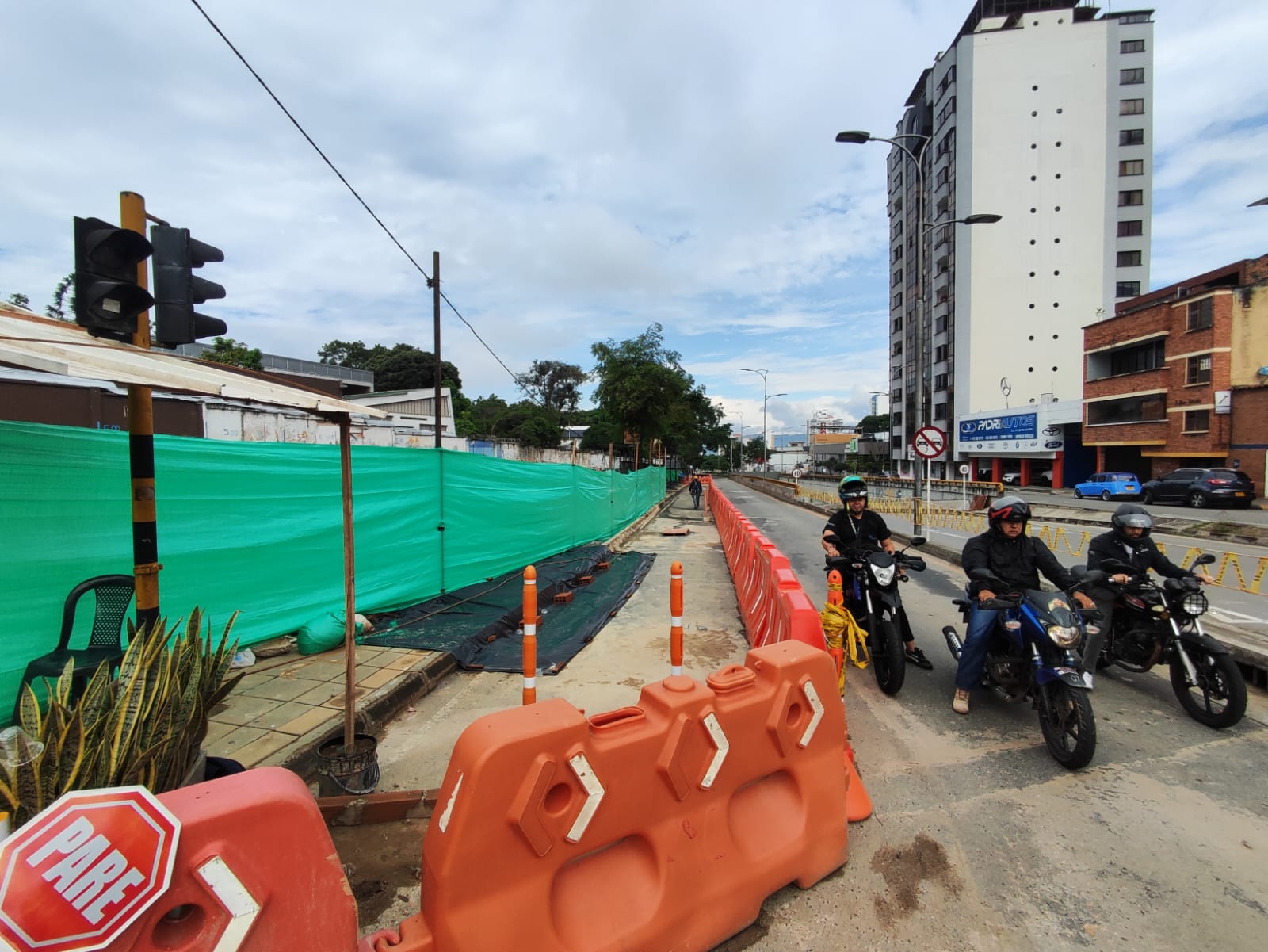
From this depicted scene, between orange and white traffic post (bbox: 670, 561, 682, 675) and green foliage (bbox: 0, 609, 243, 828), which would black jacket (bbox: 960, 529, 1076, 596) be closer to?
orange and white traffic post (bbox: 670, 561, 682, 675)

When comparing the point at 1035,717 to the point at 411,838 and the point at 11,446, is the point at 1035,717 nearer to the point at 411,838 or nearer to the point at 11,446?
the point at 411,838

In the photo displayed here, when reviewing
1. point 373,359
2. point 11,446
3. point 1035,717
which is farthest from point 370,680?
point 373,359

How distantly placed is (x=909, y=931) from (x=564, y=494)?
10168mm

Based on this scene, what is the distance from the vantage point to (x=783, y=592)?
4.41 metres

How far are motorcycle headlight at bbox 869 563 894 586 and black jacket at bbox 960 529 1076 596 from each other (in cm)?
57

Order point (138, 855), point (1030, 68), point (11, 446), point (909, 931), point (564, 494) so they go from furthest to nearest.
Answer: point (1030, 68) → point (564, 494) → point (11, 446) → point (909, 931) → point (138, 855)

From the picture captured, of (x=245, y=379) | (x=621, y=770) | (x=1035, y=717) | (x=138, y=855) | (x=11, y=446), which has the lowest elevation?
(x=1035, y=717)

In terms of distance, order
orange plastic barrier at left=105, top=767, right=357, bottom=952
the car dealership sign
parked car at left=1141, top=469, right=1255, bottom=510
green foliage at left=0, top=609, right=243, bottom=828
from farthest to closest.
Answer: the car dealership sign → parked car at left=1141, top=469, right=1255, bottom=510 → green foliage at left=0, top=609, right=243, bottom=828 → orange plastic barrier at left=105, top=767, right=357, bottom=952

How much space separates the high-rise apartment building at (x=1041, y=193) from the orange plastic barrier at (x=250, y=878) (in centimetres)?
5297

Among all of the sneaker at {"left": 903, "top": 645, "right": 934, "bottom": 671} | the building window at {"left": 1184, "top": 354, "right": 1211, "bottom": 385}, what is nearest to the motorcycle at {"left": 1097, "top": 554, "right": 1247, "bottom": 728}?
the sneaker at {"left": 903, "top": 645, "right": 934, "bottom": 671}

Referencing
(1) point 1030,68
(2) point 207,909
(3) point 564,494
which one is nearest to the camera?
(2) point 207,909

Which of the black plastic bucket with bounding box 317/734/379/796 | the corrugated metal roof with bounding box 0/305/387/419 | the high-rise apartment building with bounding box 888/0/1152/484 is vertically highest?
the high-rise apartment building with bounding box 888/0/1152/484

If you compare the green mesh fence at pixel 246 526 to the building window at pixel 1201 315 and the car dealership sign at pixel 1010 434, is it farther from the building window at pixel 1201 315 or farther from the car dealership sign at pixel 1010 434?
the car dealership sign at pixel 1010 434

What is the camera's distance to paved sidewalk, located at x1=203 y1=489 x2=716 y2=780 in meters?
3.67
